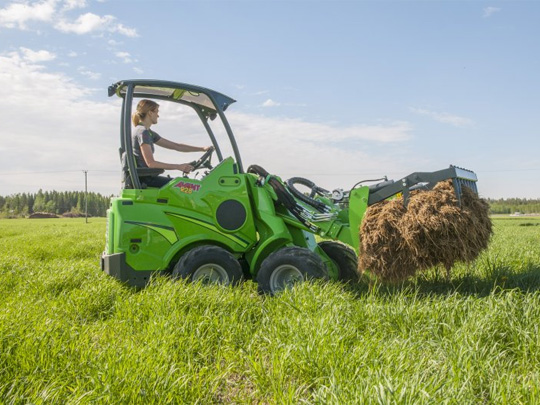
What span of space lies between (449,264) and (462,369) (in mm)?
Answer: 1963

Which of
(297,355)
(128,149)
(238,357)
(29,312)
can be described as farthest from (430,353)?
(128,149)

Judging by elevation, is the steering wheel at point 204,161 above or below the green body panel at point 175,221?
above

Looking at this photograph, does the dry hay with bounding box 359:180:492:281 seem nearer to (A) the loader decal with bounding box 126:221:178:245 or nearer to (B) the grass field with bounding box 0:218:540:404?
(B) the grass field with bounding box 0:218:540:404

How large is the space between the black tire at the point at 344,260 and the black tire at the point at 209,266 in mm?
1467

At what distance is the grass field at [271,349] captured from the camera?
248 cm

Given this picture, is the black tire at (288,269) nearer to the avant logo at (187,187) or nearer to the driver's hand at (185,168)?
the avant logo at (187,187)

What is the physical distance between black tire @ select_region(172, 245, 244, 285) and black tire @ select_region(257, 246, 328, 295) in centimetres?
33

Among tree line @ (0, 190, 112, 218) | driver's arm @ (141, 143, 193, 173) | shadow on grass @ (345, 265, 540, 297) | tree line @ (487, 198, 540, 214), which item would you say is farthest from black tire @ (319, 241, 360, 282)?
tree line @ (0, 190, 112, 218)

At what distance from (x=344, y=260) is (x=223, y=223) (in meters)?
1.69

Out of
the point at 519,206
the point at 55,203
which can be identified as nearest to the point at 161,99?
the point at 519,206

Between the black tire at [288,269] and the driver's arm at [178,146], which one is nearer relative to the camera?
the black tire at [288,269]

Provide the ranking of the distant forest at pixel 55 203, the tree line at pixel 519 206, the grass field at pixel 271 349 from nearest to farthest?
the grass field at pixel 271 349
the tree line at pixel 519 206
the distant forest at pixel 55 203

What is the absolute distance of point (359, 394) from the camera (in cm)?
228

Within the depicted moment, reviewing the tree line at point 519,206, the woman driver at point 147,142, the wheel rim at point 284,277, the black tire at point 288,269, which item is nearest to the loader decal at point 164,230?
the woman driver at point 147,142
